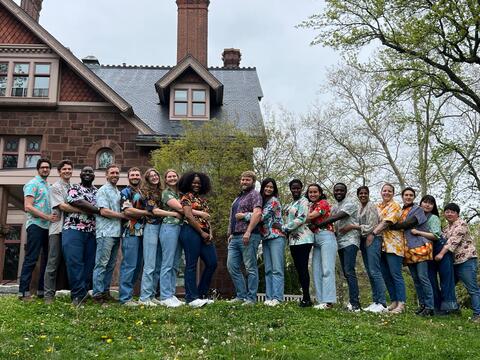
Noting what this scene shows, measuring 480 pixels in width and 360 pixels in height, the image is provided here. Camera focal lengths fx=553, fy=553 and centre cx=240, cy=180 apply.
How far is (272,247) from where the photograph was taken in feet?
26.5

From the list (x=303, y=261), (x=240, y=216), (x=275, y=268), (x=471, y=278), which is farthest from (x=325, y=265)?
(x=471, y=278)

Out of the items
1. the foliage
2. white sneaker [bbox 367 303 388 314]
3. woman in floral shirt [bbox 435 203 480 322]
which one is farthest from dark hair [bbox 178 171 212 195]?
the foliage

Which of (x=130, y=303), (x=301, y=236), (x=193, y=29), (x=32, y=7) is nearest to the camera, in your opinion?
(x=130, y=303)

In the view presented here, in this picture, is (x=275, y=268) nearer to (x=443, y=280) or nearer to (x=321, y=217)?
(x=321, y=217)

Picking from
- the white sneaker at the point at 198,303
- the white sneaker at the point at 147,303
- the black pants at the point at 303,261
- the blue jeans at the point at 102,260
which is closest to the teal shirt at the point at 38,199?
the blue jeans at the point at 102,260

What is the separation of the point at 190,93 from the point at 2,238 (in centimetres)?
841

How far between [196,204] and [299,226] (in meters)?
1.54

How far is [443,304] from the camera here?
28.4ft

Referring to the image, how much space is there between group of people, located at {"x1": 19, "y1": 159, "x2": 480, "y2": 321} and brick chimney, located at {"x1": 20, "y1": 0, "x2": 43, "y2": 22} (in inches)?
746

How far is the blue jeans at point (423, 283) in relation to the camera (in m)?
8.22

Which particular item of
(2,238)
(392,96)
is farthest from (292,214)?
(2,238)

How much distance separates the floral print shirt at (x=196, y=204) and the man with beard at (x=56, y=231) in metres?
1.50

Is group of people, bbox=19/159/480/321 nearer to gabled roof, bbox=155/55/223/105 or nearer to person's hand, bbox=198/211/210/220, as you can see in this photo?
person's hand, bbox=198/211/210/220

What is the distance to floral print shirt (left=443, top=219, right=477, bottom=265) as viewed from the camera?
8.30m
